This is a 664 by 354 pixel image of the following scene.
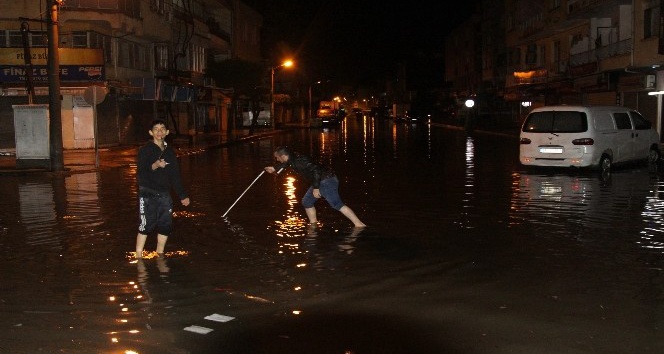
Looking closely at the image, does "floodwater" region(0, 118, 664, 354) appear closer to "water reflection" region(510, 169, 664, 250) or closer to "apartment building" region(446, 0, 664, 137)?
"water reflection" region(510, 169, 664, 250)

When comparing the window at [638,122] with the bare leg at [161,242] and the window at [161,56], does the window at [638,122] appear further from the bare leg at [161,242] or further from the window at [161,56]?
the window at [161,56]

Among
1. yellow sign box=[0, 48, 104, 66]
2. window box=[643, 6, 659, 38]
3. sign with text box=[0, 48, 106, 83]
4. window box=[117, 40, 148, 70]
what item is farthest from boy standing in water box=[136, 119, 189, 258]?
window box=[117, 40, 148, 70]

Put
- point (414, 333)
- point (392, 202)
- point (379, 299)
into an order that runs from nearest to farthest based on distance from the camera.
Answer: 1. point (414, 333)
2. point (379, 299)
3. point (392, 202)

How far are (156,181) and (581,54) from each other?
3720 cm

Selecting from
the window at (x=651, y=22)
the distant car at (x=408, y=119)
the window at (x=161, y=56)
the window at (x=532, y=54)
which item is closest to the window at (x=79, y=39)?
the window at (x=161, y=56)

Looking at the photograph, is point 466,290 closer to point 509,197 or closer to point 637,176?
point 509,197

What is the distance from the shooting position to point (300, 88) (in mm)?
110875

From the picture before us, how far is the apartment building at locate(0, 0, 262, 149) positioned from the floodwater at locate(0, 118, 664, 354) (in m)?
13.5

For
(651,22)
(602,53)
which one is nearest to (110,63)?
(651,22)

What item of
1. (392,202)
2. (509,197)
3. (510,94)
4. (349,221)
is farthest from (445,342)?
(510,94)

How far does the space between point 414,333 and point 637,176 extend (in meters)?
15.2

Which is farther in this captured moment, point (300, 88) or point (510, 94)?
point (300, 88)

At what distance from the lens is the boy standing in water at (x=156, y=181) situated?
8.70 m

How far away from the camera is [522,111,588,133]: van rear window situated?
1977cm
